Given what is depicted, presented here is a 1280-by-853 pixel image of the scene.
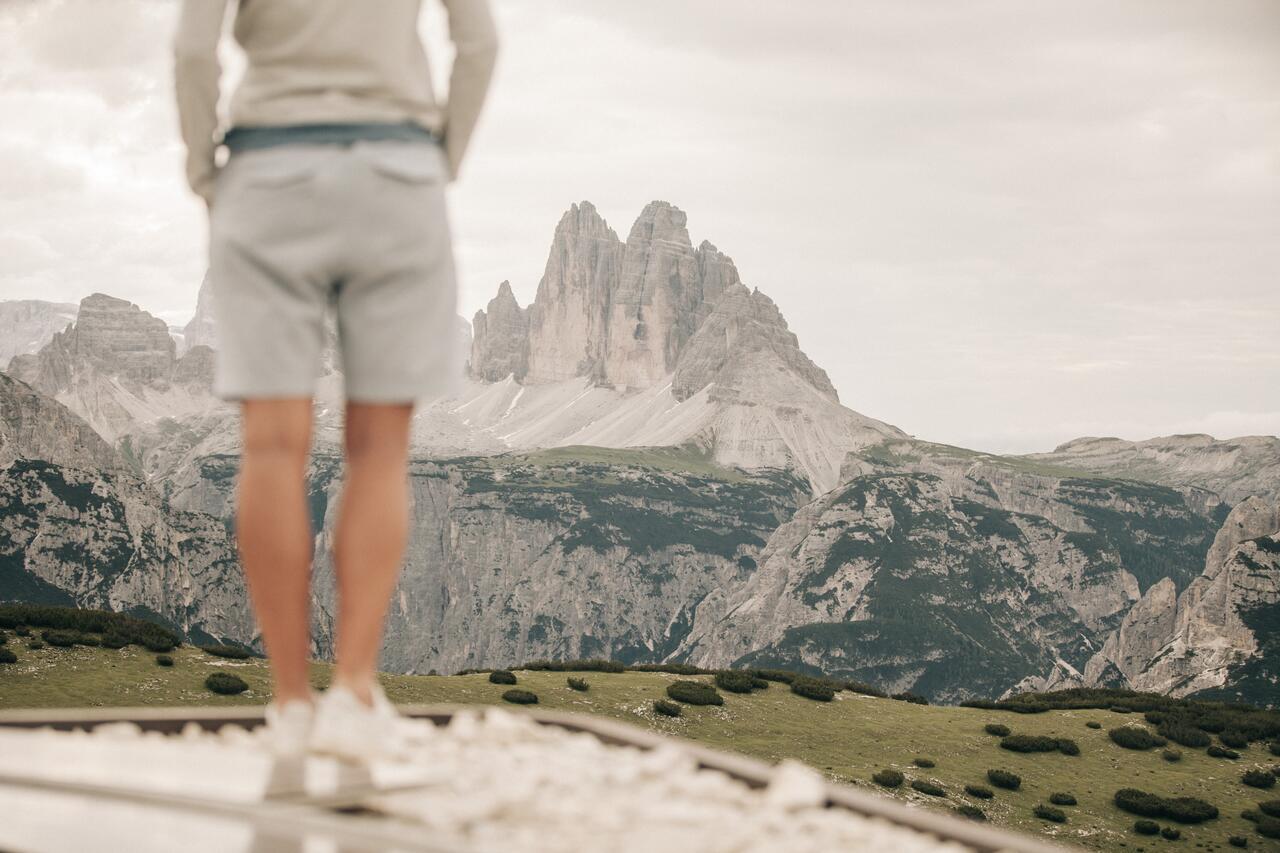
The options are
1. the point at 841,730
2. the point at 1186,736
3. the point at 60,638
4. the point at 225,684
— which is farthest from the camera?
the point at 1186,736

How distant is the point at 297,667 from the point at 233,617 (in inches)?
7068

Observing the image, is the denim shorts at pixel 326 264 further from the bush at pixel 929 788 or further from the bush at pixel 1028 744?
the bush at pixel 1028 744

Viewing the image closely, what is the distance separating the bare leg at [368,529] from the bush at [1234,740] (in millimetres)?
53056

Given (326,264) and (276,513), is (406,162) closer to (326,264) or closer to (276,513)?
(326,264)

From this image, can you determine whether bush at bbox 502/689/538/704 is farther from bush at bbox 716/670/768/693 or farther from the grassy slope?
bush at bbox 716/670/768/693

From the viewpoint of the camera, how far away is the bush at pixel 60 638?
4288cm

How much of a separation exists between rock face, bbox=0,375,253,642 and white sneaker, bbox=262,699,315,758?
515 ft

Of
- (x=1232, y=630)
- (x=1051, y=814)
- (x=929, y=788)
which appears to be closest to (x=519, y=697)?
(x=929, y=788)

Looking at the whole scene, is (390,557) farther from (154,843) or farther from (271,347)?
(154,843)

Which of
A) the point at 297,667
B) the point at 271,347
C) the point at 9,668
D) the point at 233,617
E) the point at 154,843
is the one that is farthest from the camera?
the point at 233,617

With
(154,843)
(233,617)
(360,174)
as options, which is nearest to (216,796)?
(154,843)

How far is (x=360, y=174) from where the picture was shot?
5598 millimetres

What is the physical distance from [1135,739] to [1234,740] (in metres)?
5.21

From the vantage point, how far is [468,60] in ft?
19.7
